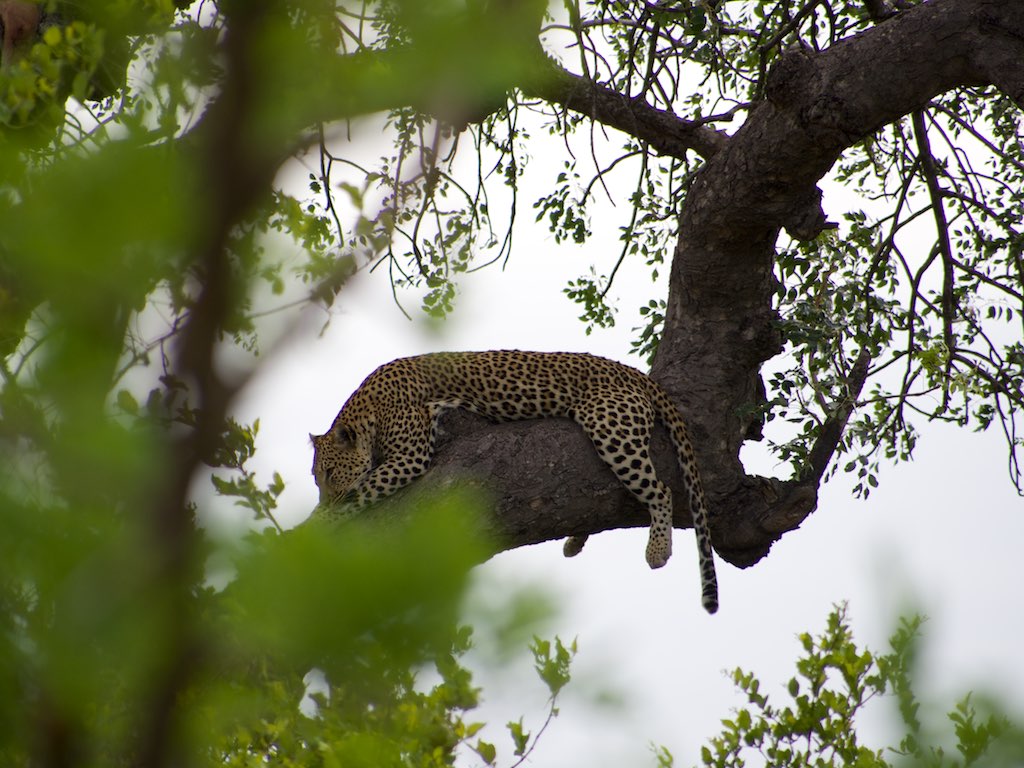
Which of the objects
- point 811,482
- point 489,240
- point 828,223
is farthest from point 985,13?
point 489,240

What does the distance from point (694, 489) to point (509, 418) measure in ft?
3.42

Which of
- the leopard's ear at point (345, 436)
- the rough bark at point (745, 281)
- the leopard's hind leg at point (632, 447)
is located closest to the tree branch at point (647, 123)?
the rough bark at point (745, 281)

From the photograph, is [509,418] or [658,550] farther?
[509,418]

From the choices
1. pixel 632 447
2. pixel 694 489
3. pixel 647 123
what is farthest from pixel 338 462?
pixel 647 123

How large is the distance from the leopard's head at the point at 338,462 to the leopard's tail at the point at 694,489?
168 cm

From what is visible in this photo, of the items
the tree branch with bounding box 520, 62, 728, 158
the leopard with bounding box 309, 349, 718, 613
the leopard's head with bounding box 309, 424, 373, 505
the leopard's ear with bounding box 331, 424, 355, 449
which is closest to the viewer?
the leopard with bounding box 309, 349, 718, 613

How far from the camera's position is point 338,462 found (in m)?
6.60

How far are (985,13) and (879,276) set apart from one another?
2700 millimetres

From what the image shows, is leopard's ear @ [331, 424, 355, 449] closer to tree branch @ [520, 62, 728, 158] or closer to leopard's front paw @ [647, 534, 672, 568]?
leopard's front paw @ [647, 534, 672, 568]

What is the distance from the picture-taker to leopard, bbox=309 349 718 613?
5801 mm

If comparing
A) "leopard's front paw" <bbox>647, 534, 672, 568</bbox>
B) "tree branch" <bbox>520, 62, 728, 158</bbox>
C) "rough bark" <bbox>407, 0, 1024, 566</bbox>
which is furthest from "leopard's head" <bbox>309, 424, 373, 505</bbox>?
"tree branch" <bbox>520, 62, 728, 158</bbox>

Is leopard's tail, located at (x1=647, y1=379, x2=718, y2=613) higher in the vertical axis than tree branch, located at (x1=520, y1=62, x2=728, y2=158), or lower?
lower

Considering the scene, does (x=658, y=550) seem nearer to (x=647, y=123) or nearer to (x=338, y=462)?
(x=338, y=462)

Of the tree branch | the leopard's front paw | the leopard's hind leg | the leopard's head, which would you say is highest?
the tree branch
